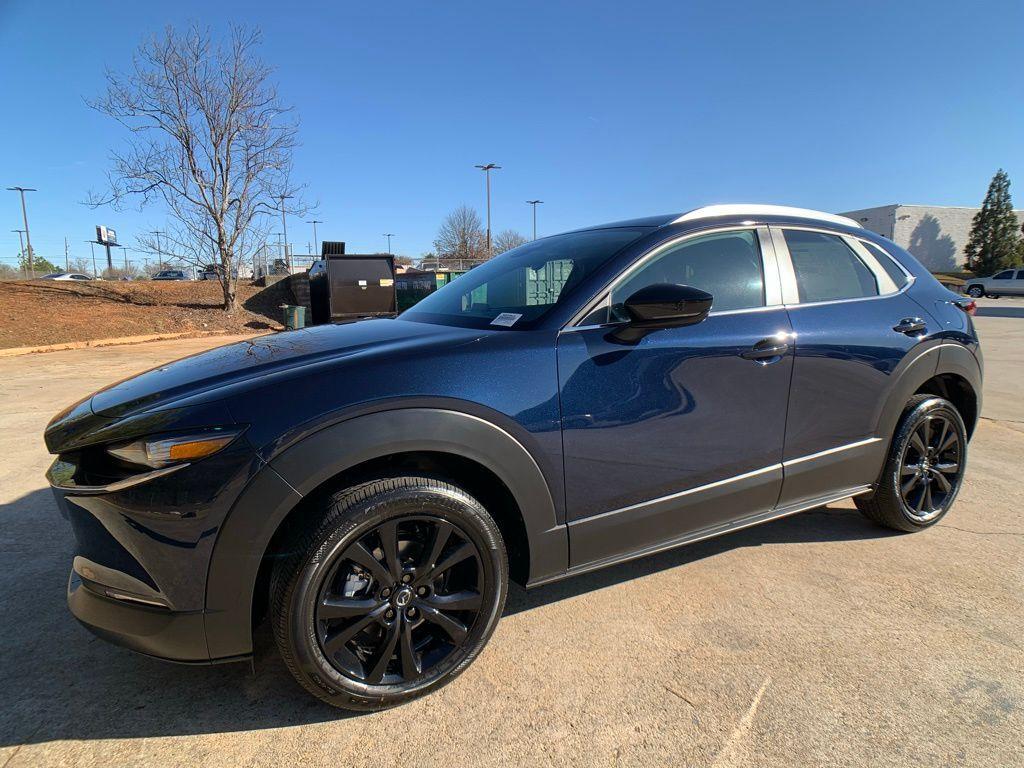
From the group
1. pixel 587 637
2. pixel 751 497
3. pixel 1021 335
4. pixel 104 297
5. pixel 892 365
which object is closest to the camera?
pixel 587 637

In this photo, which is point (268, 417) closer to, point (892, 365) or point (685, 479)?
point (685, 479)

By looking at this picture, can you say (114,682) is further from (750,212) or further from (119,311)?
(119,311)

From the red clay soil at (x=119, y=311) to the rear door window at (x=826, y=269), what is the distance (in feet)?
49.4

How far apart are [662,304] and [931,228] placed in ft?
214

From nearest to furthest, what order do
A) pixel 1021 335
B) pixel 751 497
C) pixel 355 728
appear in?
pixel 355 728, pixel 751 497, pixel 1021 335

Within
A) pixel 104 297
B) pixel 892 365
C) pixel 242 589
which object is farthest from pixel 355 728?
pixel 104 297

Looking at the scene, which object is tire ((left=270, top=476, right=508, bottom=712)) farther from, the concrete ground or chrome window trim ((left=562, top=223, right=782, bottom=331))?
chrome window trim ((left=562, top=223, right=782, bottom=331))

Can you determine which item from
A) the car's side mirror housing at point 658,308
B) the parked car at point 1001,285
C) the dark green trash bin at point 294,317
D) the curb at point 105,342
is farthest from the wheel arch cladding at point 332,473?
the parked car at point 1001,285

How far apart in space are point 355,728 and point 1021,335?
1820 cm

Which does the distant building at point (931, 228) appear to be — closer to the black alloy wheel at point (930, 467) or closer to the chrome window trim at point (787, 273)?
the black alloy wheel at point (930, 467)

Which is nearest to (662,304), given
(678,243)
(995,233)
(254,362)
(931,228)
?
(678,243)

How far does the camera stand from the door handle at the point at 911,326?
297 centimetres

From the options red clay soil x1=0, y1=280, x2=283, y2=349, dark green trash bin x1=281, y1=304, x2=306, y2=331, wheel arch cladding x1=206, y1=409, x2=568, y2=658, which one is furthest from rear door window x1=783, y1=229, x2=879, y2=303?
dark green trash bin x1=281, y1=304, x2=306, y2=331

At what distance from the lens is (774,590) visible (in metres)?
2.71
